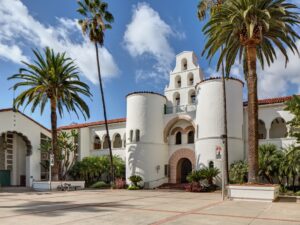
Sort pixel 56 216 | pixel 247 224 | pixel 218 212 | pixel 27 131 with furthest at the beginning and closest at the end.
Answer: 1. pixel 27 131
2. pixel 218 212
3. pixel 56 216
4. pixel 247 224

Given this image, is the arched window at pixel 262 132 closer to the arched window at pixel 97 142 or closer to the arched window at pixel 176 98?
the arched window at pixel 176 98

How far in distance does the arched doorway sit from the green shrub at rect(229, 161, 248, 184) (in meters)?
8.19

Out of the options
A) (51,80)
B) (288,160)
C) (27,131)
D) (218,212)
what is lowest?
(218,212)

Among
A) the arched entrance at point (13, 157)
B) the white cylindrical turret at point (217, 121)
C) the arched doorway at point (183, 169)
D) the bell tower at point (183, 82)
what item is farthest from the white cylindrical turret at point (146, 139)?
the arched entrance at point (13, 157)

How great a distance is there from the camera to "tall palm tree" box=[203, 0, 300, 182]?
2071 centimetres

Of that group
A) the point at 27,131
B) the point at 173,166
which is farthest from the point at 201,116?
the point at 27,131

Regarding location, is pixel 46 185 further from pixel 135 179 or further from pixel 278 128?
pixel 278 128

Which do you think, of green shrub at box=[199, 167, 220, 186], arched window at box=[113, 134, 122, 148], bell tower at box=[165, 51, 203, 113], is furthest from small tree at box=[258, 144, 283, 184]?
arched window at box=[113, 134, 122, 148]

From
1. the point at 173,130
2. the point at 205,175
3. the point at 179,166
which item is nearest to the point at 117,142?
the point at 173,130

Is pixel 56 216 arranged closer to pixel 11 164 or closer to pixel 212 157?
pixel 212 157

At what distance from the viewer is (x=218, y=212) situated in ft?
48.6

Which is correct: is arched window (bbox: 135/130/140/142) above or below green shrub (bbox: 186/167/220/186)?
above

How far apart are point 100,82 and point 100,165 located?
9.75 metres

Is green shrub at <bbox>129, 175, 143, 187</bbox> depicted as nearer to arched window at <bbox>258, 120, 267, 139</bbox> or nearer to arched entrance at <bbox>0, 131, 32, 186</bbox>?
arched window at <bbox>258, 120, 267, 139</bbox>
